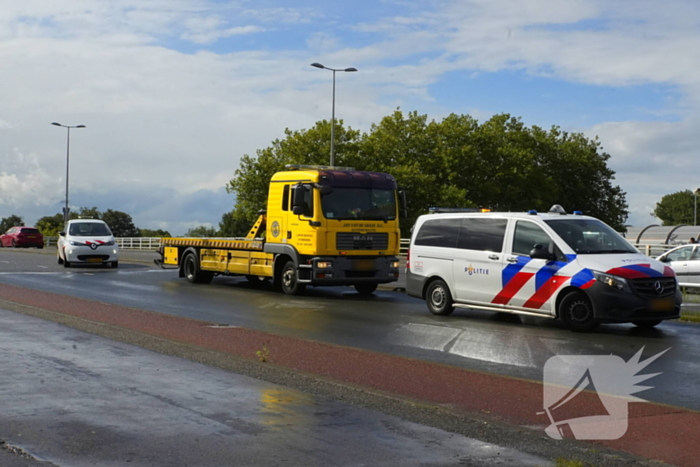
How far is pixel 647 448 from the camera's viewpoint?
230 inches

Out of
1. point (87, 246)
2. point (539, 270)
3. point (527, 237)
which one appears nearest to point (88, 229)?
point (87, 246)

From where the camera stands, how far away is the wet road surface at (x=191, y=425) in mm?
5543

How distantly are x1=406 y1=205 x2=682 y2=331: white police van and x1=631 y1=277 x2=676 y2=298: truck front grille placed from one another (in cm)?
1

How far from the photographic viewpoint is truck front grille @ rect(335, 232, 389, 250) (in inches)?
750

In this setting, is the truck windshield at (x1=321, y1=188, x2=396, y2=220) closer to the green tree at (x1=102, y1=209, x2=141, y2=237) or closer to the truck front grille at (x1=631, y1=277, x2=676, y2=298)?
the truck front grille at (x1=631, y1=277, x2=676, y2=298)

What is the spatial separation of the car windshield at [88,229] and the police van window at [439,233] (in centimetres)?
1919

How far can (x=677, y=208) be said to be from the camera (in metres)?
133

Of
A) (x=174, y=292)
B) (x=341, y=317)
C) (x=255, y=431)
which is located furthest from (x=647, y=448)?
(x=174, y=292)

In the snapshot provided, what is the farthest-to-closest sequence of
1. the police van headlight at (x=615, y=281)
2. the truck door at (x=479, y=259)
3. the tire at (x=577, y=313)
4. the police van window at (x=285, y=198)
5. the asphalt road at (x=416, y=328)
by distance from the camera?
1. the police van window at (x=285, y=198)
2. the truck door at (x=479, y=259)
3. the tire at (x=577, y=313)
4. the police van headlight at (x=615, y=281)
5. the asphalt road at (x=416, y=328)

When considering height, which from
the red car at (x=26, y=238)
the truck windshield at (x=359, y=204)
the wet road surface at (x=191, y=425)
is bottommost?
the wet road surface at (x=191, y=425)

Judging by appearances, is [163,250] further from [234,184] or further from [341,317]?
[234,184]

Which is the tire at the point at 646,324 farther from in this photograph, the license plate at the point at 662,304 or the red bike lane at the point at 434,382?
the red bike lane at the point at 434,382

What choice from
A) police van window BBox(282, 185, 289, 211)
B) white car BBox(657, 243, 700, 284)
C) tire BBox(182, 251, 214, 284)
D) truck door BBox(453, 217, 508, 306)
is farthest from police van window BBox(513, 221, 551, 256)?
tire BBox(182, 251, 214, 284)

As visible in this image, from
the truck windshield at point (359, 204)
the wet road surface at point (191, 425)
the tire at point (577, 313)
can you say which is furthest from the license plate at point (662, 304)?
the truck windshield at point (359, 204)
